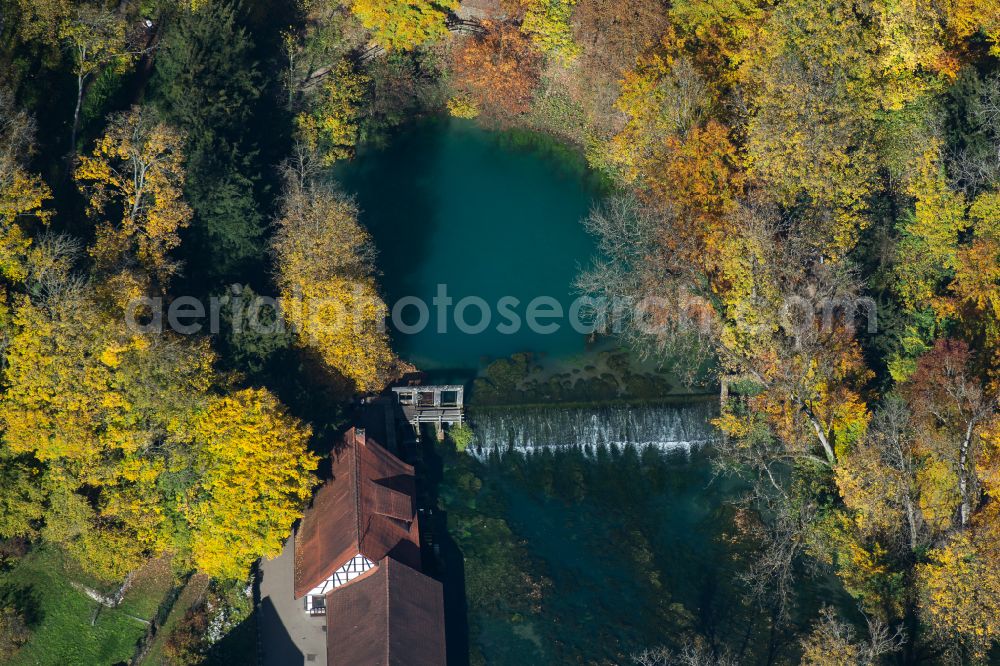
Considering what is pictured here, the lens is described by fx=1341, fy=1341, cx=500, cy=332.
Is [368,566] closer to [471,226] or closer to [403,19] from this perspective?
[471,226]

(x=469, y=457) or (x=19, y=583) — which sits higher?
(x=469, y=457)

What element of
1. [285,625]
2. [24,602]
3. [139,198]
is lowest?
[285,625]

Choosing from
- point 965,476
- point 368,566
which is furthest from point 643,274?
point 368,566

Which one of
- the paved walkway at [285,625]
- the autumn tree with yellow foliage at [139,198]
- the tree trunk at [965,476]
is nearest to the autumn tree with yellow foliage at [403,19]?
the autumn tree with yellow foliage at [139,198]

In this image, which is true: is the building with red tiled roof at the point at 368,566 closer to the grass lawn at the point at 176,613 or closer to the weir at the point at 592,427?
the grass lawn at the point at 176,613

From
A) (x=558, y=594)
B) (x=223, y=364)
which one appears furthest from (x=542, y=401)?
(x=223, y=364)

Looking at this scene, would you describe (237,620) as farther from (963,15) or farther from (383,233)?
(963,15)

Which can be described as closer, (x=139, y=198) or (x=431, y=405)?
(x=139, y=198)
